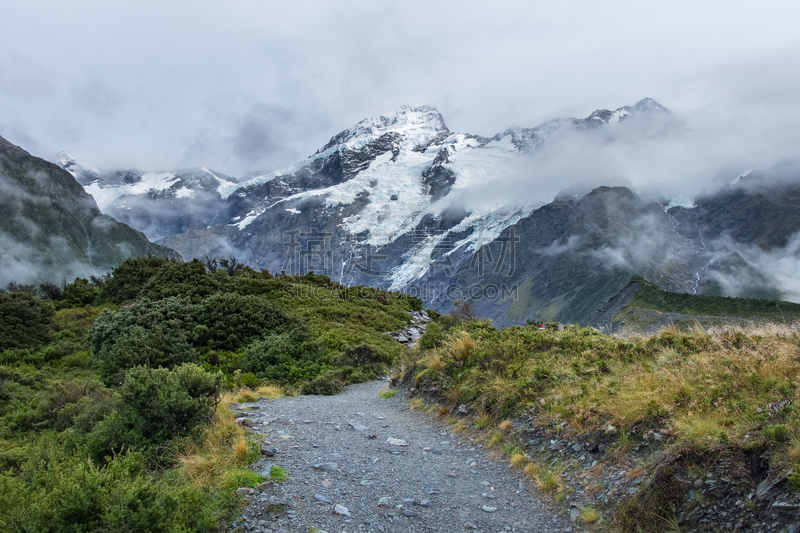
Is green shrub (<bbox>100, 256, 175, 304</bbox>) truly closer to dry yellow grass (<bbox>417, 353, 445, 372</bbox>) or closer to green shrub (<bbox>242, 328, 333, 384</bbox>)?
green shrub (<bbox>242, 328, 333, 384</bbox>)

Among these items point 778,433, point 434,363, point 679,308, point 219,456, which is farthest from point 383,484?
point 679,308

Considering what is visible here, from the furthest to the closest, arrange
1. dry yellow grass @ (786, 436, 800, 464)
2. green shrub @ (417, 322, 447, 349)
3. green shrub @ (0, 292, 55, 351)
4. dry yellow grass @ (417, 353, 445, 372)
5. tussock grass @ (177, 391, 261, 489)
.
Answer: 1. green shrub @ (0, 292, 55, 351)
2. green shrub @ (417, 322, 447, 349)
3. dry yellow grass @ (417, 353, 445, 372)
4. tussock grass @ (177, 391, 261, 489)
5. dry yellow grass @ (786, 436, 800, 464)

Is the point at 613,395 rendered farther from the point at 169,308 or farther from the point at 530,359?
the point at 169,308

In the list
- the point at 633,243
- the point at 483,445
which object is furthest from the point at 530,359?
the point at 633,243

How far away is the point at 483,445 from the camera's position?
24.2ft

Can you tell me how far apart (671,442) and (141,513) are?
5.33 metres

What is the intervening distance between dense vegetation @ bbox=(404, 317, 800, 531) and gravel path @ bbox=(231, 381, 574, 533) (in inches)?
19.2

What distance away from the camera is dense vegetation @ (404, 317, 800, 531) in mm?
4168

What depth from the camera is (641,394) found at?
574 cm

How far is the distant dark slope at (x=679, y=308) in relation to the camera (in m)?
36.6

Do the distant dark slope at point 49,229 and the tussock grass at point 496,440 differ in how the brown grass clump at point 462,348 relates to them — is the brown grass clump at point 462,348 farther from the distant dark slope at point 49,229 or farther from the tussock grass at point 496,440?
the distant dark slope at point 49,229

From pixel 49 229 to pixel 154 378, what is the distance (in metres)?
149

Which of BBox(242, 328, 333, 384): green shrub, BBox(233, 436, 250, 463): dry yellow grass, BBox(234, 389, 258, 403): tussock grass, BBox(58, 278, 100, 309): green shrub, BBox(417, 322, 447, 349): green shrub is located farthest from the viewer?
BBox(58, 278, 100, 309): green shrub

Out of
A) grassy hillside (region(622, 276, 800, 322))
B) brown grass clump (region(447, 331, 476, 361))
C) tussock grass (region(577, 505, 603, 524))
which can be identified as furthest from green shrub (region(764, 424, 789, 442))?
grassy hillside (region(622, 276, 800, 322))
